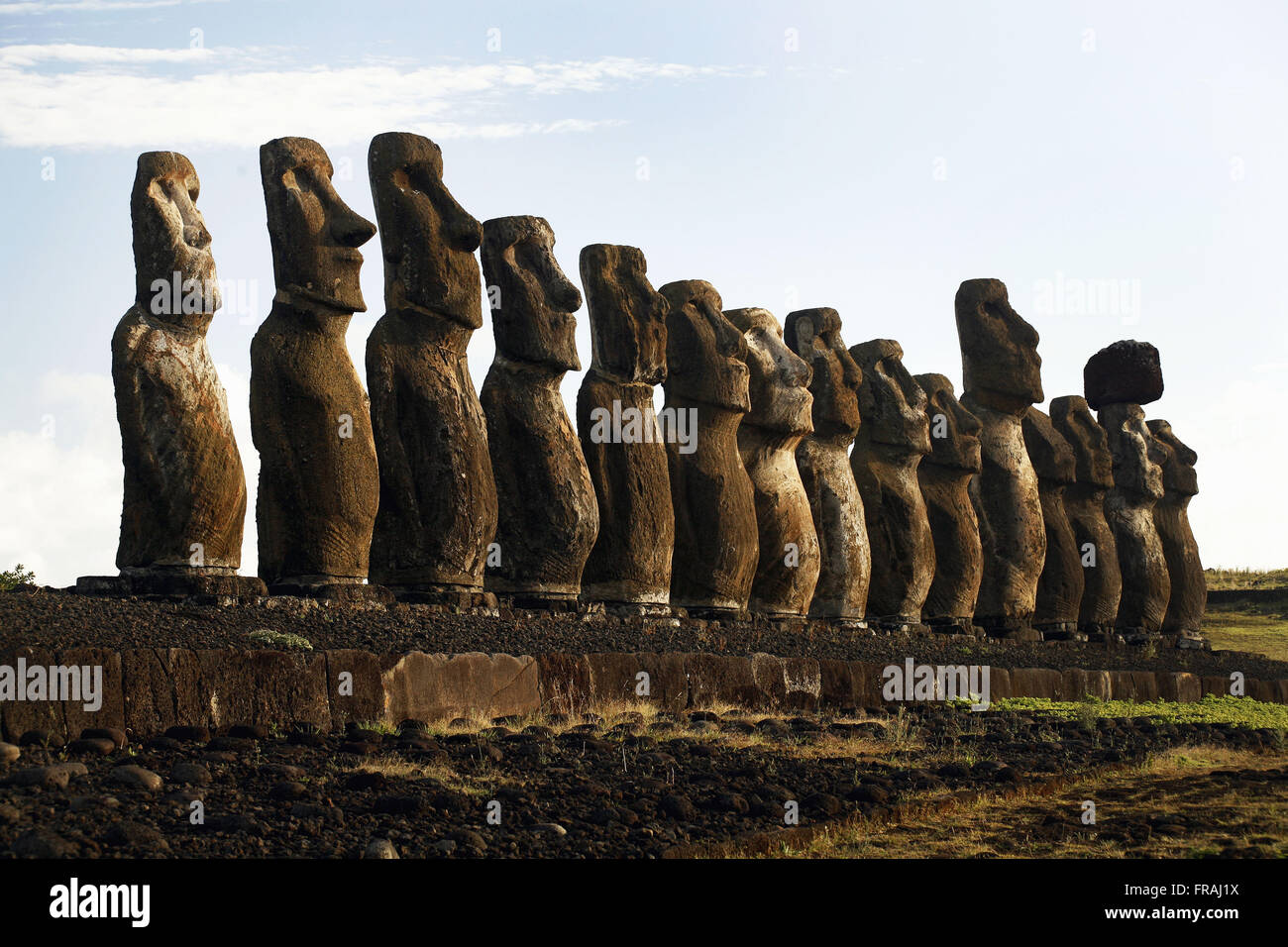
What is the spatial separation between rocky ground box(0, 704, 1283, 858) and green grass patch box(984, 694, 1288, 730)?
8.94 ft

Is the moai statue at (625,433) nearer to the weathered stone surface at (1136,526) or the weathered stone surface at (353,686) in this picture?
the weathered stone surface at (353,686)

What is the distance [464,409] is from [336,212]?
1.55m

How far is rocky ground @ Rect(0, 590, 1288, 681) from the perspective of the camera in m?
7.26

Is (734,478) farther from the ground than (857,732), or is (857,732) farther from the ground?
(734,478)

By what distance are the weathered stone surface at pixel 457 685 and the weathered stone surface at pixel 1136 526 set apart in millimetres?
13057

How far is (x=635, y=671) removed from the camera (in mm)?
9008

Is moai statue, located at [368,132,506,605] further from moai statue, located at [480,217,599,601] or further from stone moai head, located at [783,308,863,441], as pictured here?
stone moai head, located at [783,308,863,441]

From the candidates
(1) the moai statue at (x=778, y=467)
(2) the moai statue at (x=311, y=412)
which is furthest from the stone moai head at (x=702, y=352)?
(2) the moai statue at (x=311, y=412)

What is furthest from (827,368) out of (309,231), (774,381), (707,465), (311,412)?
(311,412)
